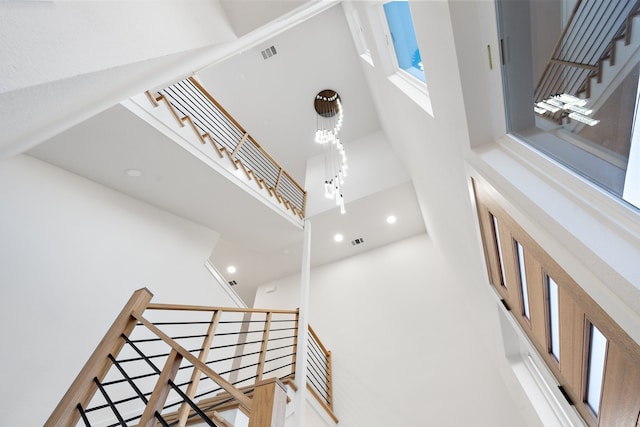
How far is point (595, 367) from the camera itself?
1.19 meters

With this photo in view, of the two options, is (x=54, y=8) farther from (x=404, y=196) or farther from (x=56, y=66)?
(x=404, y=196)

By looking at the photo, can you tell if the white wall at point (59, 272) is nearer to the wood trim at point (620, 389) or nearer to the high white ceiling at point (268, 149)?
the high white ceiling at point (268, 149)

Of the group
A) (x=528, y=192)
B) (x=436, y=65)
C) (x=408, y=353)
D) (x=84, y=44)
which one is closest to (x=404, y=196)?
(x=408, y=353)

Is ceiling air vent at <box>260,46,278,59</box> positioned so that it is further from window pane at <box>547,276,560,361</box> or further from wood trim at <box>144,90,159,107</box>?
window pane at <box>547,276,560,361</box>

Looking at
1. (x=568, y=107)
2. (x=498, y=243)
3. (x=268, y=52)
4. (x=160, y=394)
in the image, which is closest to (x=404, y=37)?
(x=498, y=243)

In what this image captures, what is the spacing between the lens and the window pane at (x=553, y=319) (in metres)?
1.31

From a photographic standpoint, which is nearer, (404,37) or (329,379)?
(404,37)

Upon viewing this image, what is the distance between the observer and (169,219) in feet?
13.9

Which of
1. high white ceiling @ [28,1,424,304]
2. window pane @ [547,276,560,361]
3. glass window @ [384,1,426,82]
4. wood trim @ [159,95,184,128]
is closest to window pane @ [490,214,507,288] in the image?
window pane @ [547,276,560,361]

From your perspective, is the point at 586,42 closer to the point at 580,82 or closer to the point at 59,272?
the point at 580,82

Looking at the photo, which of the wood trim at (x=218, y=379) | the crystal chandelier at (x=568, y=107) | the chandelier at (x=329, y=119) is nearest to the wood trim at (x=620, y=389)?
the crystal chandelier at (x=568, y=107)

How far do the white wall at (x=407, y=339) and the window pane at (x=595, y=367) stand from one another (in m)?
1.34

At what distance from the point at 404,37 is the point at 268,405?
125 inches

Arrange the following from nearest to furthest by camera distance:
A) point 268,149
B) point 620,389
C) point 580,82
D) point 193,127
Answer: point 580,82, point 620,389, point 193,127, point 268,149
